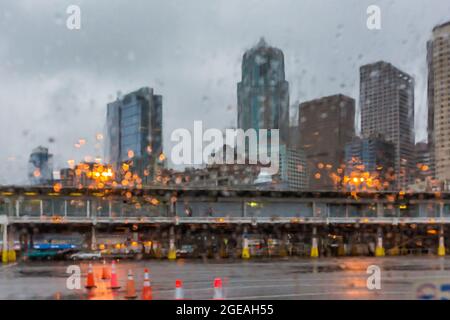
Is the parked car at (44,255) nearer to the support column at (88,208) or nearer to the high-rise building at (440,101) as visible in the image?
the support column at (88,208)

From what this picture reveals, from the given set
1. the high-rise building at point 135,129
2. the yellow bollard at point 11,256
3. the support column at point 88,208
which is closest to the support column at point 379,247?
the support column at point 88,208

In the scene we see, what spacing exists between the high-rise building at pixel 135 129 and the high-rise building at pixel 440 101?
73.1m

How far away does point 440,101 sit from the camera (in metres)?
141

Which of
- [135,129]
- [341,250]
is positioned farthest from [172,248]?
[135,129]

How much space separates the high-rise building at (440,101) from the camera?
12266cm

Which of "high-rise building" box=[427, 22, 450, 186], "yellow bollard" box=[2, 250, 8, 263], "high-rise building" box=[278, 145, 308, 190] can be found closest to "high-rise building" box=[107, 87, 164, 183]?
"high-rise building" box=[278, 145, 308, 190]

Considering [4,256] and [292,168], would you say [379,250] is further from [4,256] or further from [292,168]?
[292,168]

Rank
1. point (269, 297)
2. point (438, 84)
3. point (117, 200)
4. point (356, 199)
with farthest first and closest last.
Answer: point (438, 84) → point (356, 199) → point (117, 200) → point (269, 297)

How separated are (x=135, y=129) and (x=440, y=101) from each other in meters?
93.9

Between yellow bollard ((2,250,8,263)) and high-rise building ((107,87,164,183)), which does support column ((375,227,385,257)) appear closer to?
yellow bollard ((2,250,8,263))
